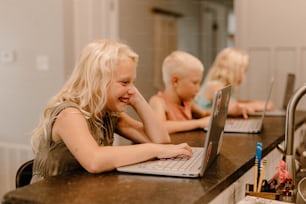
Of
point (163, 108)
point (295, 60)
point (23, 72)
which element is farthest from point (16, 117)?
point (295, 60)

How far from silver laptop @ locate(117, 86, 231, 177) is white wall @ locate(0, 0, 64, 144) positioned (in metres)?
1.97

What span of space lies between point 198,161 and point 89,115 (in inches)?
13.3

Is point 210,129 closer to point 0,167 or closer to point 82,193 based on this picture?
point 82,193

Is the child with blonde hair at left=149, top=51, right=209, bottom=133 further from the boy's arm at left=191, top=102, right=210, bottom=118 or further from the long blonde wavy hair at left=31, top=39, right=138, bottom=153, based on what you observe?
the long blonde wavy hair at left=31, top=39, right=138, bottom=153

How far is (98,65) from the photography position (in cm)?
136

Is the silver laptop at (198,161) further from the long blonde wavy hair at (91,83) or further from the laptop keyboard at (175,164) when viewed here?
the long blonde wavy hair at (91,83)

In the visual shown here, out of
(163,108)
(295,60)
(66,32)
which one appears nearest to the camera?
(163,108)

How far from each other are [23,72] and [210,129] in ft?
7.72

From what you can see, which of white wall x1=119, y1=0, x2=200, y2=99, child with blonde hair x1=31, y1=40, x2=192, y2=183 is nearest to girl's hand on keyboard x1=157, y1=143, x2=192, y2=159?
child with blonde hair x1=31, y1=40, x2=192, y2=183

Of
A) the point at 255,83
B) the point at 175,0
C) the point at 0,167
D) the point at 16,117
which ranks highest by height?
the point at 175,0

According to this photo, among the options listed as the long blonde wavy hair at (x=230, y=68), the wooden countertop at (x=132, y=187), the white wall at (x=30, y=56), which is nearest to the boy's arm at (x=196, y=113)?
the long blonde wavy hair at (x=230, y=68)

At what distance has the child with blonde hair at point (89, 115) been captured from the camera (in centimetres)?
124

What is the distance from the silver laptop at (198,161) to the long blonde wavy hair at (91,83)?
249 millimetres

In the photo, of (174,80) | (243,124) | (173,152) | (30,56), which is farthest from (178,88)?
(30,56)
